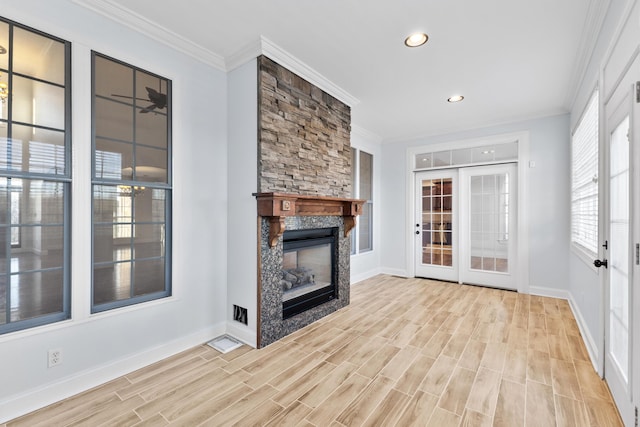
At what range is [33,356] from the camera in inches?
75.6

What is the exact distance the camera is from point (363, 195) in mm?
5648

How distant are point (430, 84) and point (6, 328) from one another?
4387 mm

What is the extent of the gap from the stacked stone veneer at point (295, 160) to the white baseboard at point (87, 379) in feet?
2.45

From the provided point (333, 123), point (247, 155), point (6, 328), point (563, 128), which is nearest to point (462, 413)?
point (247, 155)

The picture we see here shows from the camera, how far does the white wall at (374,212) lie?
534 cm

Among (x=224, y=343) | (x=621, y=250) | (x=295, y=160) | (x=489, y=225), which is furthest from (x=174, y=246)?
(x=489, y=225)

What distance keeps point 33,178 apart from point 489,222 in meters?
5.65

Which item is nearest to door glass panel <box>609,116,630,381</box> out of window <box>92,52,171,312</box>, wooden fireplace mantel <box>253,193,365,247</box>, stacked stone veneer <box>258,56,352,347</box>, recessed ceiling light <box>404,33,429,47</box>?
recessed ceiling light <box>404,33,429,47</box>

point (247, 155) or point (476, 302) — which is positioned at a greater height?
point (247, 155)

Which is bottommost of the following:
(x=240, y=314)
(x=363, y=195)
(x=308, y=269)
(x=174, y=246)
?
(x=240, y=314)

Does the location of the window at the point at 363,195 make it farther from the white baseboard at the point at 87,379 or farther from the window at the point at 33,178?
the window at the point at 33,178

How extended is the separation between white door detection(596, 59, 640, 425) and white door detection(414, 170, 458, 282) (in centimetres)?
312

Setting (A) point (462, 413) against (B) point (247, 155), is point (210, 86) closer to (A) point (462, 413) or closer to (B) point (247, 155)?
(B) point (247, 155)

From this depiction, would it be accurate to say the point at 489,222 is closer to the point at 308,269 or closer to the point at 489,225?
the point at 489,225
